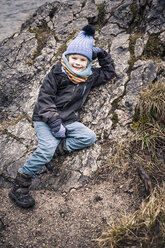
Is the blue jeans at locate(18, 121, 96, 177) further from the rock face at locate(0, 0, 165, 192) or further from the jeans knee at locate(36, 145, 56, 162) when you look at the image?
the rock face at locate(0, 0, 165, 192)

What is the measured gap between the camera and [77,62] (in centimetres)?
279

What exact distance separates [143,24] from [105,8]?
1.10m

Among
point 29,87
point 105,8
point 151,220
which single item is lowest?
point 151,220

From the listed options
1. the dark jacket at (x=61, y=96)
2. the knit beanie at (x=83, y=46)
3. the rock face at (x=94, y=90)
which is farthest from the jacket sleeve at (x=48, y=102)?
the rock face at (x=94, y=90)

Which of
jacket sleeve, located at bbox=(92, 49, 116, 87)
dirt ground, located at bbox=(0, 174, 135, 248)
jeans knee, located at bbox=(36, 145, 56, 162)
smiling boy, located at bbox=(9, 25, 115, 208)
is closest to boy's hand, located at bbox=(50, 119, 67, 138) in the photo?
smiling boy, located at bbox=(9, 25, 115, 208)

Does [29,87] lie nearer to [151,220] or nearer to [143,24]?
[143,24]

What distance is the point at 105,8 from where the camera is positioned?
178 inches

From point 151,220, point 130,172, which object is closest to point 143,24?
point 130,172

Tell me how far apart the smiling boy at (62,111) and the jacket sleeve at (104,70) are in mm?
135

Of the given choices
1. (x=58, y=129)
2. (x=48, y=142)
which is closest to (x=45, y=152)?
(x=48, y=142)

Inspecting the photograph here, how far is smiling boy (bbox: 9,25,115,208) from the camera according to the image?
2.58m

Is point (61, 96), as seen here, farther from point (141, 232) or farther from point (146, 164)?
point (141, 232)

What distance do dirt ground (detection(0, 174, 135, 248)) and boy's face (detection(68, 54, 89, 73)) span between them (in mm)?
1541

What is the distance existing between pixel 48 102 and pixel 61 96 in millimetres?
267
